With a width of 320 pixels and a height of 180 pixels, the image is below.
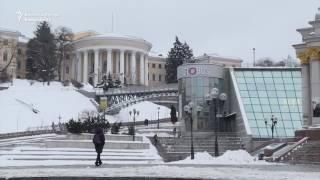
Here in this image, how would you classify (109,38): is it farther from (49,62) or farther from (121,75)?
(49,62)

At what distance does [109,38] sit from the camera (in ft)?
410

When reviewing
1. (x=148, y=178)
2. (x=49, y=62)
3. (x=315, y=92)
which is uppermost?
(x=49, y=62)

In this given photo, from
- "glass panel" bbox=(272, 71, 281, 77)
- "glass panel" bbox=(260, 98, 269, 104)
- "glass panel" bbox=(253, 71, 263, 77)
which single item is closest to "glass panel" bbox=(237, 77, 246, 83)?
"glass panel" bbox=(253, 71, 263, 77)

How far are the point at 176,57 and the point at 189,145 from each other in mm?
76464

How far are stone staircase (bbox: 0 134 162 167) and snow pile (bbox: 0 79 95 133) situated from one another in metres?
29.2

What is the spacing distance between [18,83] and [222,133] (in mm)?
57594

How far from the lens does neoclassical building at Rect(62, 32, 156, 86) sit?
12525 centimetres

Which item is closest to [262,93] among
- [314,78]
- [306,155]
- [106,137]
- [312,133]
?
[106,137]

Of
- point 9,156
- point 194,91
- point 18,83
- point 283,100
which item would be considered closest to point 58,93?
point 18,83

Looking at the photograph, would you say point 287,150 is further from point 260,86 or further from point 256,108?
point 260,86

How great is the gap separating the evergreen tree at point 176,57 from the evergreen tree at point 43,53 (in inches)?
985

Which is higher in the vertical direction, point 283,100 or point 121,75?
point 121,75

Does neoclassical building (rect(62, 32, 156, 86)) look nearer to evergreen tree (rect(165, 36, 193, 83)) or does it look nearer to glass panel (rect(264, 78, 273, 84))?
evergreen tree (rect(165, 36, 193, 83))

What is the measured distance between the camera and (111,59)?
419ft
